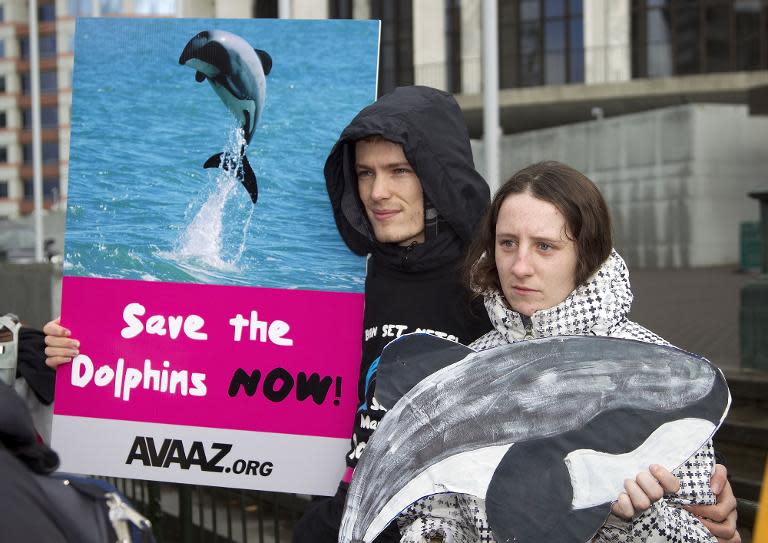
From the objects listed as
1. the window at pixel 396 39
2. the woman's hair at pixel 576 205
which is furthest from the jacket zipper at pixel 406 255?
the window at pixel 396 39

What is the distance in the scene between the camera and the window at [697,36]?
28500mm

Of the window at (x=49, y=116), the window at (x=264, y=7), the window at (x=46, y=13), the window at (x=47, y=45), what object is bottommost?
the window at (x=264, y=7)

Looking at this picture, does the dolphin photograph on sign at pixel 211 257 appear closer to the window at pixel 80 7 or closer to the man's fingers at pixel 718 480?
the man's fingers at pixel 718 480

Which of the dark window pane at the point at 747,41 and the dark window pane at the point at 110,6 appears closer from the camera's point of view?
the dark window pane at the point at 747,41

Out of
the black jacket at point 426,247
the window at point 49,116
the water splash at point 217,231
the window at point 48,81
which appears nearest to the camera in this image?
the black jacket at point 426,247

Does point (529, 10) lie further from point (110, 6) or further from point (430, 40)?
point (110, 6)

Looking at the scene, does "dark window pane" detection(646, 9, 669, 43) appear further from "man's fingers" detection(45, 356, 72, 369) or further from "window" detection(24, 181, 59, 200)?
"window" detection(24, 181, 59, 200)

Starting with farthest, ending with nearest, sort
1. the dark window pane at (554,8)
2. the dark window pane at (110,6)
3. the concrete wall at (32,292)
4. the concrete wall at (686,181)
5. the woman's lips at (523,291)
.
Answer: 1. the dark window pane at (110,6)
2. the dark window pane at (554,8)
3. the concrete wall at (686,181)
4. the concrete wall at (32,292)
5. the woman's lips at (523,291)

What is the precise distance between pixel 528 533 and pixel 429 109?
1099mm

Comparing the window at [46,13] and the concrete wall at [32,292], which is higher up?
the window at [46,13]

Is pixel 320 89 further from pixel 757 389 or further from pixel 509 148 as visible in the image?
pixel 509 148

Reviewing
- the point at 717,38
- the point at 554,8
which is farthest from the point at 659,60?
Answer: the point at 554,8

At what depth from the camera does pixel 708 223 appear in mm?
20234

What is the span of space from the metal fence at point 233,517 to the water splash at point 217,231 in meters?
1.15
